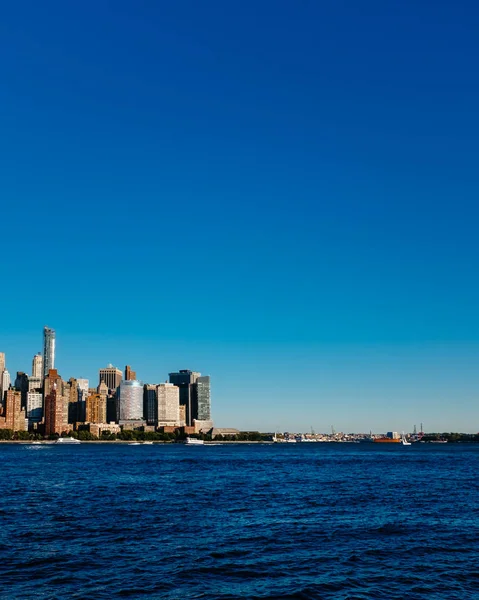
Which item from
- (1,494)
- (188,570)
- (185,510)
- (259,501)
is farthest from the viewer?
(1,494)

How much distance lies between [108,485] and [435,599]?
60500mm

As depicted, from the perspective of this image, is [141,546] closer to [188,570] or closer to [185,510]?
[188,570]

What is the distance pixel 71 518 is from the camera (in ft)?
166

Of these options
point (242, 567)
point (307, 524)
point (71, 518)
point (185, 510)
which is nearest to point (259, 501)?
point (185, 510)

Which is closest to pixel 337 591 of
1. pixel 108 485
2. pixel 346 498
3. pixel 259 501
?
pixel 259 501

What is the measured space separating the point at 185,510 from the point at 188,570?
23234 millimetres

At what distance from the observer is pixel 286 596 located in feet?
94.0

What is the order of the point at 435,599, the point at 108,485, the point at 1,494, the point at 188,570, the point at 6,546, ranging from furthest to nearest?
the point at 108,485 → the point at 1,494 → the point at 6,546 → the point at 188,570 → the point at 435,599

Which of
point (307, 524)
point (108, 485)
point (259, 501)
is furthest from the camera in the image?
point (108, 485)

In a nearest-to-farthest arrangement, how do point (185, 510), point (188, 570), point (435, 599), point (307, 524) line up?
point (435, 599)
point (188, 570)
point (307, 524)
point (185, 510)

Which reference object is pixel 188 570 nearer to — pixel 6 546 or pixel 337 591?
pixel 337 591

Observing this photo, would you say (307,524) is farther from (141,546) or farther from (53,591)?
(53,591)

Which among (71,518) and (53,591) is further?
(71,518)

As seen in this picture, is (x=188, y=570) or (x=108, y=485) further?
(x=108, y=485)
